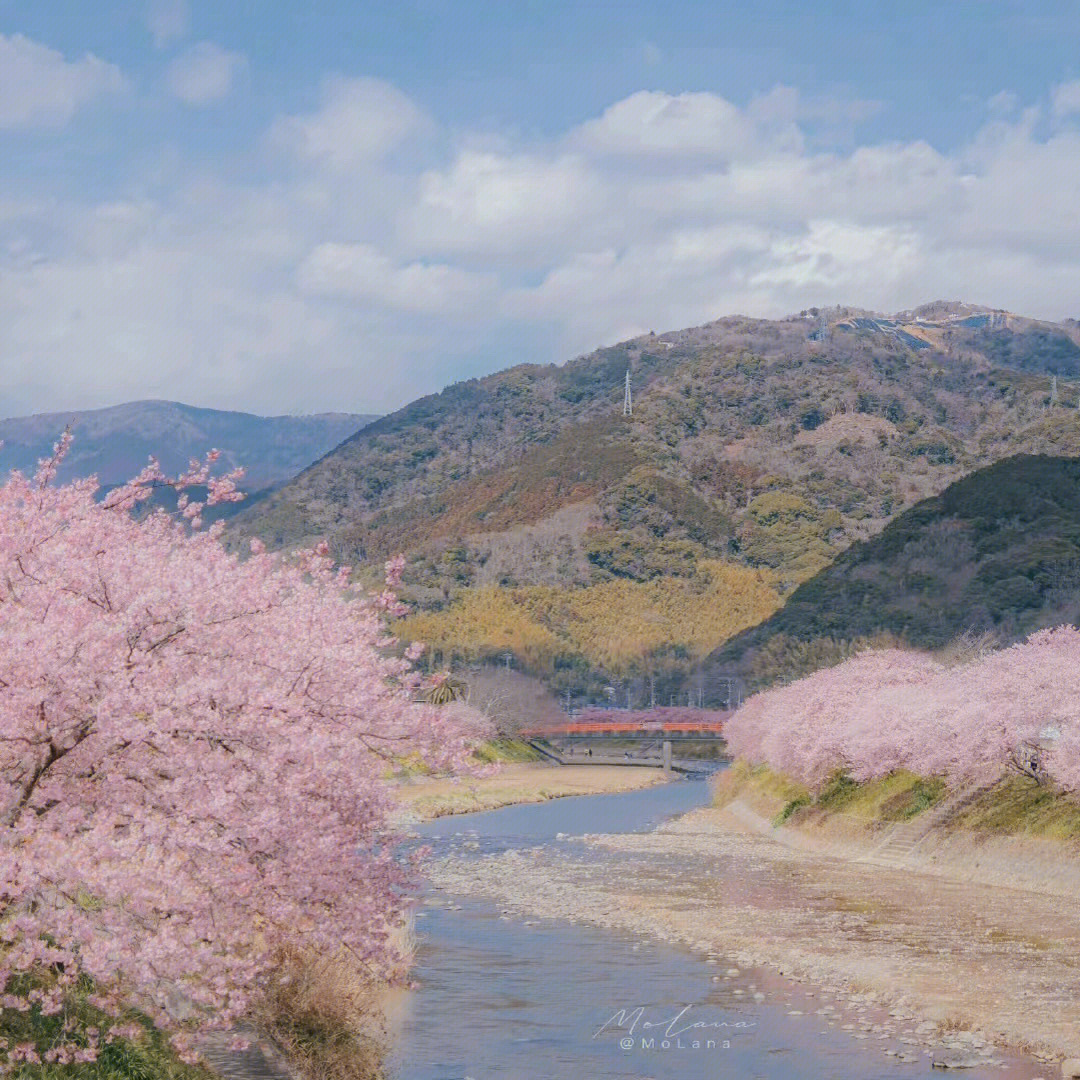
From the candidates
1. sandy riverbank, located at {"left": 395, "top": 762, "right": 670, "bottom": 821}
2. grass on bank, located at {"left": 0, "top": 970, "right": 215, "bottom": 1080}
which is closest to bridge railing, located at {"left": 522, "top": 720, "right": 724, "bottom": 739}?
sandy riverbank, located at {"left": 395, "top": 762, "right": 670, "bottom": 821}

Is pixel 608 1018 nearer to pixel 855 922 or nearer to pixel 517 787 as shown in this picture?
pixel 855 922

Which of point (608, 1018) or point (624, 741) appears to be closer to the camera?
point (608, 1018)

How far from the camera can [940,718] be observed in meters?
60.6

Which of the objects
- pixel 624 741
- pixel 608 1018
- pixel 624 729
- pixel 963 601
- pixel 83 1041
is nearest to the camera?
pixel 83 1041

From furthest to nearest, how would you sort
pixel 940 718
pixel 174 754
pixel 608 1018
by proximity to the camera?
1. pixel 940 718
2. pixel 608 1018
3. pixel 174 754

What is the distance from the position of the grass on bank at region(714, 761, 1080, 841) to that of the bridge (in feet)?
256

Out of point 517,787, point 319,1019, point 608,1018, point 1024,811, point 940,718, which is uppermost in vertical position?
point 940,718

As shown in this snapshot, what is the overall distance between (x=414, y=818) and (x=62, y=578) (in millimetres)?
77695

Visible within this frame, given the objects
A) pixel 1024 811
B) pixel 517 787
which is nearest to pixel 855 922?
pixel 1024 811

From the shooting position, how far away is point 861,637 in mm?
173750

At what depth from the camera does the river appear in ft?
82.3

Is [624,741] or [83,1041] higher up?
[83,1041]

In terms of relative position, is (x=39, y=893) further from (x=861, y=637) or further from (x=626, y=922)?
(x=861, y=637)

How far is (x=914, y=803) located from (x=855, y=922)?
70.2 ft
